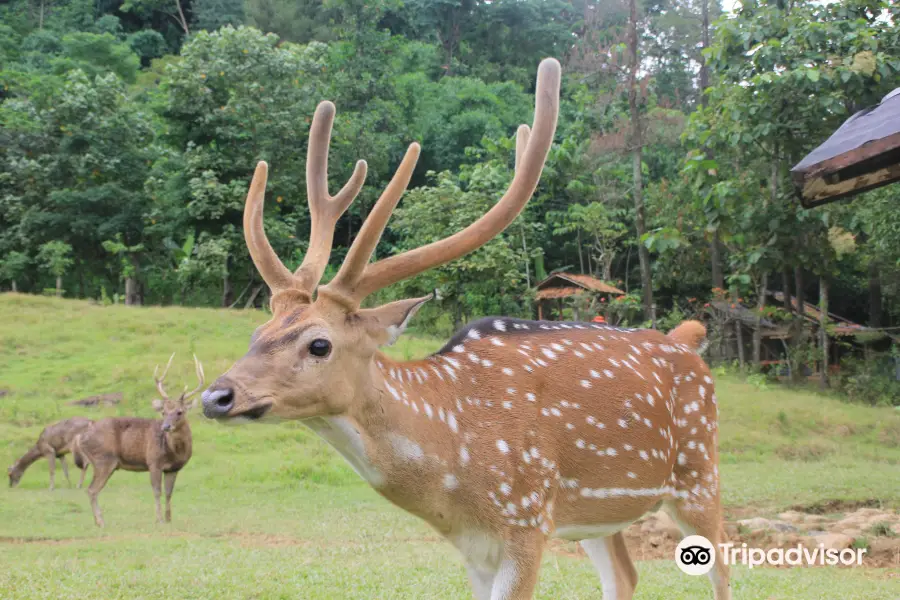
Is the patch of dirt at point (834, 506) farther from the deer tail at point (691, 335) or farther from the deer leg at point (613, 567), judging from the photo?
the deer leg at point (613, 567)

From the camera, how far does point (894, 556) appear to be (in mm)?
6879

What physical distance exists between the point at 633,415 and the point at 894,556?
448 cm

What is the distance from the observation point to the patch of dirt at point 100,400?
14445 millimetres

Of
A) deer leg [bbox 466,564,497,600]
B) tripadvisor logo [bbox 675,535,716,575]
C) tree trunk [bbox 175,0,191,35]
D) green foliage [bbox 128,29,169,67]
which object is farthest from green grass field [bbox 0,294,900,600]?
tree trunk [bbox 175,0,191,35]

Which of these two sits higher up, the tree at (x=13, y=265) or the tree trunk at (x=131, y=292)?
the tree at (x=13, y=265)

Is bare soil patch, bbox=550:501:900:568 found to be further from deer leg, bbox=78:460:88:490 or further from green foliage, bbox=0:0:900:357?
deer leg, bbox=78:460:88:490

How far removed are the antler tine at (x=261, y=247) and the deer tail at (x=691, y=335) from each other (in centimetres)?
211

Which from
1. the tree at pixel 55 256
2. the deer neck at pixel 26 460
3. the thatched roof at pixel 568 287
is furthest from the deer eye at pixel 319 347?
the tree at pixel 55 256

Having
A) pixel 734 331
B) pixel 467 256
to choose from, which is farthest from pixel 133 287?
pixel 734 331

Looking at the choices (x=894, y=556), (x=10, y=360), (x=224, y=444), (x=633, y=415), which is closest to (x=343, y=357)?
(x=633, y=415)

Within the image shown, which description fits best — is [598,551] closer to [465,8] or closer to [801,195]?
[801,195]

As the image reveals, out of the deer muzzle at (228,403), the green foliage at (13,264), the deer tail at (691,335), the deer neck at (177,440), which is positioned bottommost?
the deer neck at (177,440)

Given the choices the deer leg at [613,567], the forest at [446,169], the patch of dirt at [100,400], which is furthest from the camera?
the patch of dirt at [100,400]

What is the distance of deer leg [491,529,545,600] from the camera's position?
3033 mm
